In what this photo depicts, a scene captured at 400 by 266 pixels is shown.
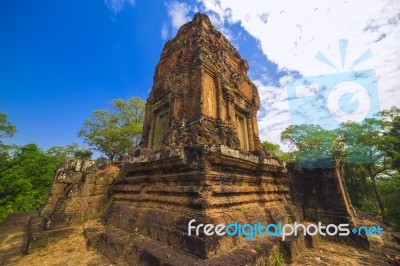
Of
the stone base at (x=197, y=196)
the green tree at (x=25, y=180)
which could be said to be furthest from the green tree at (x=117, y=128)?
the stone base at (x=197, y=196)

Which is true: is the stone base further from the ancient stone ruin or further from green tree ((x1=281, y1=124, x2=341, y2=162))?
green tree ((x1=281, y1=124, x2=341, y2=162))

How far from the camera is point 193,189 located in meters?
2.84

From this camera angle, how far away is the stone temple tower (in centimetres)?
516

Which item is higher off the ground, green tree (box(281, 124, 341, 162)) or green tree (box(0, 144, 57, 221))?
green tree (box(281, 124, 341, 162))

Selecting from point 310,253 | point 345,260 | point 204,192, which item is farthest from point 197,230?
point 345,260

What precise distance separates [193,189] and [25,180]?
47.0 feet

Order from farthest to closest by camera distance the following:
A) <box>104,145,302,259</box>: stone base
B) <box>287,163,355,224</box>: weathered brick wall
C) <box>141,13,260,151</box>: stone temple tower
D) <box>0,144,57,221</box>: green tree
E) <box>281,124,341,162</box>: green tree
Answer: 1. <box>281,124,341,162</box>: green tree
2. <box>0,144,57,221</box>: green tree
3. <box>141,13,260,151</box>: stone temple tower
4. <box>287,163,355,224</box>: weathered brick wall
5. <box>104,145,302,259</box>: stone base

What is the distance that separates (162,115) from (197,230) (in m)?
5.24

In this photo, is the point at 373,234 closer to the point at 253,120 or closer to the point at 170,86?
the point at 253,120

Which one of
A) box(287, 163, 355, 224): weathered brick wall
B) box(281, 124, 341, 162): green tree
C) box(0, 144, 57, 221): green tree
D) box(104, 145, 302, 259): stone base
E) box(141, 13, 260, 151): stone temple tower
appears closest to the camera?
box(104, 145, 302, 259): stone base

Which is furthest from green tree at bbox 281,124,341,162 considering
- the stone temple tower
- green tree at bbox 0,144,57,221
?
green tree at bbox 0,144,57,221

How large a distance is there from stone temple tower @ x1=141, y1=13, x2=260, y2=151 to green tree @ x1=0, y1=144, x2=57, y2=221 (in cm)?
1012

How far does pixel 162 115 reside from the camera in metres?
7.09

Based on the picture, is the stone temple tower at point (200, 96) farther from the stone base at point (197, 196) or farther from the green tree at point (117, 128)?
the green tree at point (117, 128)
